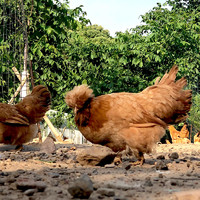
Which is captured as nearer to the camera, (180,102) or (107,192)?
(107,192)

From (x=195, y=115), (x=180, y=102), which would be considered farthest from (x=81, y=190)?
(x=195, y=115)

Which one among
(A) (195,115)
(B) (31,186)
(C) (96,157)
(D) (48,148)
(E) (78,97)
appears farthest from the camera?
(A) (195,115)

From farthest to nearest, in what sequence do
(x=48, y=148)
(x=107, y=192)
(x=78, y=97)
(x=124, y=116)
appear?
(x=48, y=148), (x=124, y=116), (x=78, y=97), (x=107, y=192)

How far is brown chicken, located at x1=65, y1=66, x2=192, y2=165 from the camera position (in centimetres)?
494

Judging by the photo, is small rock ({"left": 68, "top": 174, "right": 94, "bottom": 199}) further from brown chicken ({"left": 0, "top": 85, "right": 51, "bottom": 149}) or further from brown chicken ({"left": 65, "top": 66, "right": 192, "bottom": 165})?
brown chicken ({"left": 0, "top": 85, "right": 51, "bottom": 149})

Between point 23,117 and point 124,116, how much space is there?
3.01 metres

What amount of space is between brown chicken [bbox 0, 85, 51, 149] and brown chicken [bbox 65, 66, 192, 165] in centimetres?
243

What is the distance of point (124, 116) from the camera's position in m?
5.05

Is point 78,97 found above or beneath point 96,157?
above

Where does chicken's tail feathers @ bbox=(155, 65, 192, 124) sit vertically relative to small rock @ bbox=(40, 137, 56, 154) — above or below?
above

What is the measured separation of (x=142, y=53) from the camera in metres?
11.1

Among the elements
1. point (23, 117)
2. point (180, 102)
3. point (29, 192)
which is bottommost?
point (29, 192)

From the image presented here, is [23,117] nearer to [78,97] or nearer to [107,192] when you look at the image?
[78,97]

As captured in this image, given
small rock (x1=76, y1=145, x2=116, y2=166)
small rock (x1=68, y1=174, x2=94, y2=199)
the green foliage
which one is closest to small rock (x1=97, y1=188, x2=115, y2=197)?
small rock (x1=68, y1=174, x2=94, y2=199)
